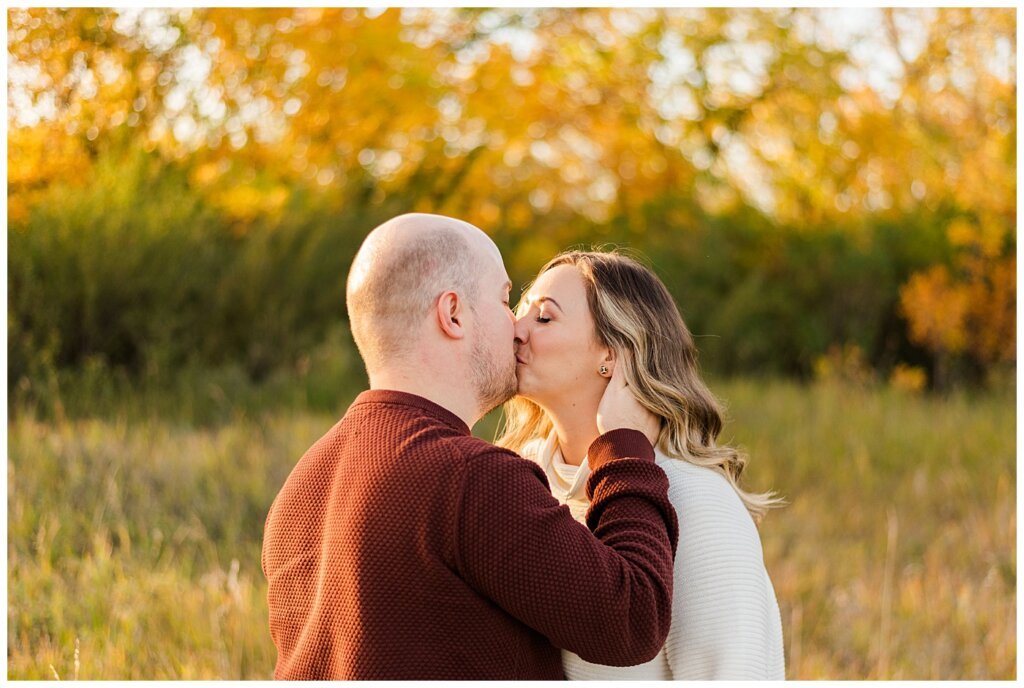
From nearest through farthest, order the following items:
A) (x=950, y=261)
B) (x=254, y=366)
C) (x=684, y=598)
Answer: (x=684, y=598)
(x=254, y=366)
(x=950, y=261)

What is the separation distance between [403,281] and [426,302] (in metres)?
0.06

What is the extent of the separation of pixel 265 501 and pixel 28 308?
8.57ft

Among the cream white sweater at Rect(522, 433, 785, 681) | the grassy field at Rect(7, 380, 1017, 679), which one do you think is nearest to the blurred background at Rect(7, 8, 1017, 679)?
the grassy field at Rect(7, 380, 1017, 679)

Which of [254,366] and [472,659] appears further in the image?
[254,366]

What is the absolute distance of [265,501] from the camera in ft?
18.6

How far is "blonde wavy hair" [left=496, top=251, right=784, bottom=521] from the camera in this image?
95.3 inches

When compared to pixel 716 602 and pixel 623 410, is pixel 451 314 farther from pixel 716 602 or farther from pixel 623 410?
pixel 716 602

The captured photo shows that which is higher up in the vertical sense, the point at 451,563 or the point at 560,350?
the point at 560,350

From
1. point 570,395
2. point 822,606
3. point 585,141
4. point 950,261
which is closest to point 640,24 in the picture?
point 585,141

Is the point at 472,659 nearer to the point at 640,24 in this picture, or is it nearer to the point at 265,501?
the point at 265,501

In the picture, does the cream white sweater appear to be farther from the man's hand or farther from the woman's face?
the woman's face

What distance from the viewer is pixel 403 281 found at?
2.07m

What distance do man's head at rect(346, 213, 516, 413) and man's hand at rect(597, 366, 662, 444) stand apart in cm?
34

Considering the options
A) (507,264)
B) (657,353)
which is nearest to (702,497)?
(657,353)
